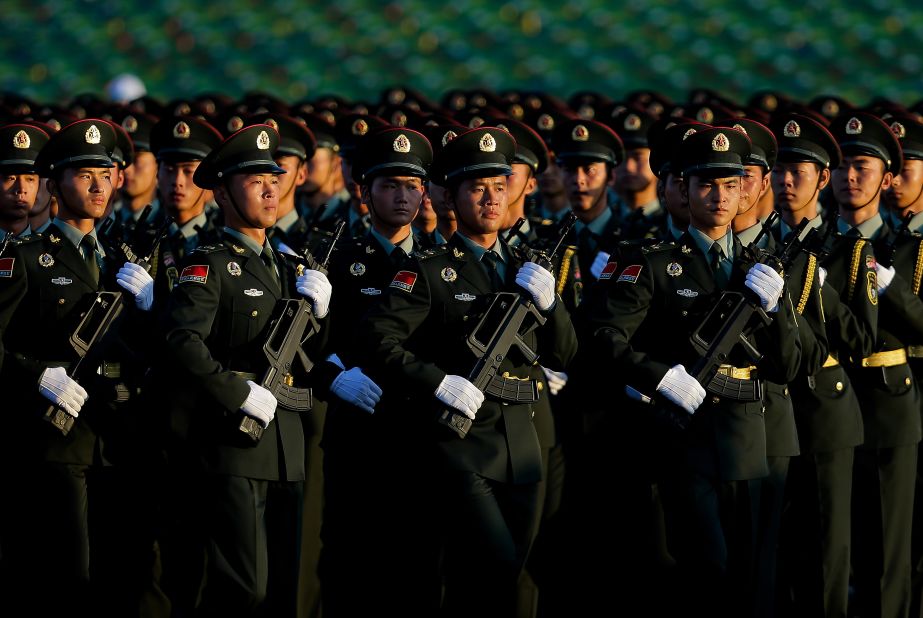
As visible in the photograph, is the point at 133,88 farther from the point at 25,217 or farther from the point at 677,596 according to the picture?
the point at 677,596

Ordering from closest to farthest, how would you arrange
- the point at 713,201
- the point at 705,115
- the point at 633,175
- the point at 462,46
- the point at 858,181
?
the point at 713,201, the point at 858,181, the point at 633,175, the point at 705,115, the point at 462,46

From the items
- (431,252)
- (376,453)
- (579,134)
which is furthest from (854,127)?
(376,453)

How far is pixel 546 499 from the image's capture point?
7.73m

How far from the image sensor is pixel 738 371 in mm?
6883

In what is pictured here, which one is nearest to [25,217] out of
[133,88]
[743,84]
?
[133,88]

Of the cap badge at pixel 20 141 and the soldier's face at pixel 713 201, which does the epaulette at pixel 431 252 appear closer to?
the soldier's face at pixel 713 201

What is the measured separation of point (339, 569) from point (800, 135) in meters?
3.00

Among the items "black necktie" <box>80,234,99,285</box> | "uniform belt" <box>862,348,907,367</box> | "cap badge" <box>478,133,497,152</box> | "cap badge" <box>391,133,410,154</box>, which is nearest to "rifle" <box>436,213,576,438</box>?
"cap badge" <box>478,133,497,152</box>

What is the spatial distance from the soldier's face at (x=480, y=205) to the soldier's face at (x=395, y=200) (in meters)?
0.83

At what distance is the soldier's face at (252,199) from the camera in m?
6.97

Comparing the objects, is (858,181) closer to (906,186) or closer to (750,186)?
(906,186)

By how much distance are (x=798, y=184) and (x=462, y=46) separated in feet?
68.3

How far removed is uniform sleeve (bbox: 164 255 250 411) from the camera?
6.49 metres

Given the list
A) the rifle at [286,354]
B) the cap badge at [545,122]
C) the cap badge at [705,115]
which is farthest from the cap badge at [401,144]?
the cap badge at [545,122]
